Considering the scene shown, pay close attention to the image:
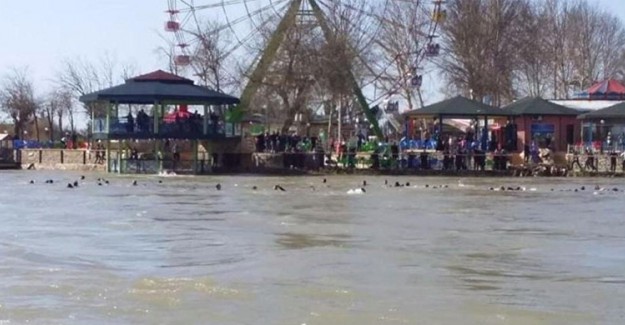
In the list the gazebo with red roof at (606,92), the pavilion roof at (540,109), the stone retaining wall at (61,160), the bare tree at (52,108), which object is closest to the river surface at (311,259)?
the stone retaining wall at (61,160)

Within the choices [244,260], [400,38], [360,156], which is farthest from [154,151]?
[244,260]

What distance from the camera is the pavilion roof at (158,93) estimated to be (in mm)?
48156

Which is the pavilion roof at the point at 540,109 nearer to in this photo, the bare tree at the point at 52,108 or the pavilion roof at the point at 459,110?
the pavilion roof at the point at 459,110

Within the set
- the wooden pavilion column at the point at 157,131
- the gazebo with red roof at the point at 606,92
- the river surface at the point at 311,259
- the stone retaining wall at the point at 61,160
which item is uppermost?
the gazebo with red roof at the point at 606,92

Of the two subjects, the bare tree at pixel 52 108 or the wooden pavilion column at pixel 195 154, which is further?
the bare tree at pixel 52 108

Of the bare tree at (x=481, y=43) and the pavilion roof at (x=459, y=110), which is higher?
the bare tree at (x=481, y=43)

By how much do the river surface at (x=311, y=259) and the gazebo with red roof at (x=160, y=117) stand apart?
1590cm

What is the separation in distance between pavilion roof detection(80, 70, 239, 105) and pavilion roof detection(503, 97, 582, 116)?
1121 centimetres

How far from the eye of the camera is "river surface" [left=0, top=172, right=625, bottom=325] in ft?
43.9

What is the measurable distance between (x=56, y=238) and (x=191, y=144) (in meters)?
32.2

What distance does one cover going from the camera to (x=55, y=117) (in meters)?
84.9

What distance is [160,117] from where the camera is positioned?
48969 mm

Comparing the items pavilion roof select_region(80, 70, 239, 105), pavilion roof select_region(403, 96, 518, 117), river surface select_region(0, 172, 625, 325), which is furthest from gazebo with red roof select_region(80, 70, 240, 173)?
river surface select_region(0, 172, 625, 325)

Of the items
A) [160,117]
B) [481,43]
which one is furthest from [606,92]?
[160,117]
